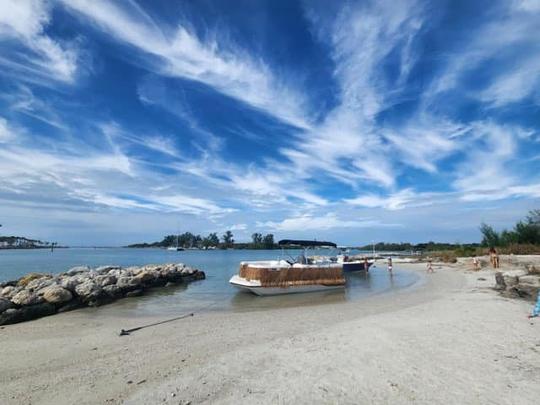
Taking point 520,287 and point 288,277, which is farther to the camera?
point 288,277

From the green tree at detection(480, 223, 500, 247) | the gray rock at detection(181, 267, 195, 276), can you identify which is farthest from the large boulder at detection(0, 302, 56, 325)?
the green tree at detection(480, 223, 500, 247)

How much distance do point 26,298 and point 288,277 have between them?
13.8 meters

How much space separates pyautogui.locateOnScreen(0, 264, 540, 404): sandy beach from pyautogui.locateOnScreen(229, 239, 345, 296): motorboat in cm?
723

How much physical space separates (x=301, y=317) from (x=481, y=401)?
8.52 metres

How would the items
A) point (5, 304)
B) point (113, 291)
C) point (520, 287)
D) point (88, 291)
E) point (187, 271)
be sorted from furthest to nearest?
point (187, 271), point (113, 291), point (88, 291), point (520, 287), point (5, 304)

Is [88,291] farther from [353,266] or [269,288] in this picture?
[353,266]

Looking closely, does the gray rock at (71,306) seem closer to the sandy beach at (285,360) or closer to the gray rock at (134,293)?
the sandy beach at (285,360)

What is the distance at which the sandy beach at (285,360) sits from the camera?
19.5 feet

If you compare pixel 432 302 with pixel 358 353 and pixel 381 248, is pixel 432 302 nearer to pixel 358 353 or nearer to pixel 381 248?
Answer: pixel 358 353

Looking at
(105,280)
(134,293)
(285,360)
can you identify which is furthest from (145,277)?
(285,360)

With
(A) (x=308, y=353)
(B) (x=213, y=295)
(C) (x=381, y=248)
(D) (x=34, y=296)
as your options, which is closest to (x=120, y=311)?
(D) (x=34, y=296)

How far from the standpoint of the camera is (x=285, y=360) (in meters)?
7.66

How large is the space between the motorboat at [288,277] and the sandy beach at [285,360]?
723 centimetres

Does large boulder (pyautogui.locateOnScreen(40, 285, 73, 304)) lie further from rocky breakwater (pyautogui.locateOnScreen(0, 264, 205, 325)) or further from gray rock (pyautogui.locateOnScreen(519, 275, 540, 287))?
gray rock (pyautogui.locateOnScreen(519, 275, 540, 287))
